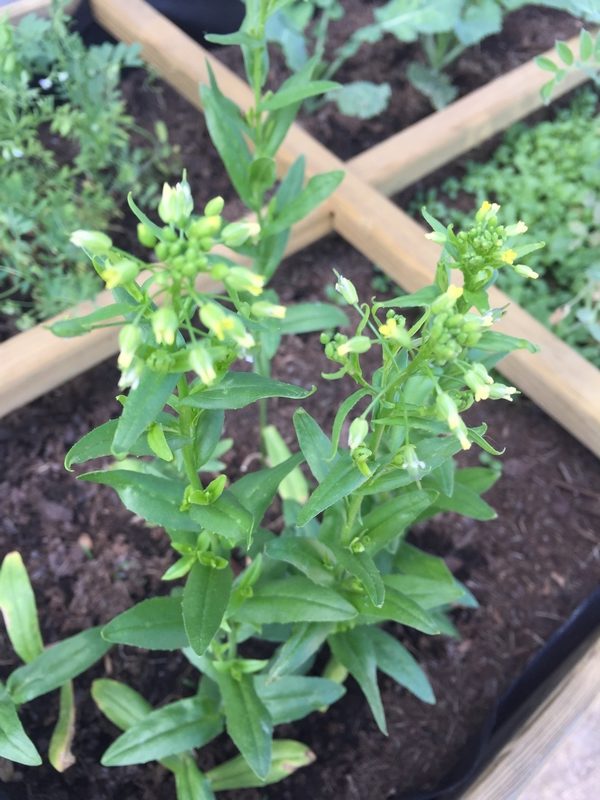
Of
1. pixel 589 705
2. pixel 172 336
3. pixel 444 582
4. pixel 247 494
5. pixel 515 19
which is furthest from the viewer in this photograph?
pixel 515 19

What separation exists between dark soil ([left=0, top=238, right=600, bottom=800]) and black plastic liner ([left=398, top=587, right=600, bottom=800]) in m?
0.04

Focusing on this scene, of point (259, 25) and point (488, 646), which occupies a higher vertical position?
point (259, 25)

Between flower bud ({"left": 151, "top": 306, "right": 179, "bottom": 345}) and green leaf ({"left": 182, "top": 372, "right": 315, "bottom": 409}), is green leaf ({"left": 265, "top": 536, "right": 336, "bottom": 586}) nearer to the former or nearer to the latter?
green leaf ({"left": 182, "top": 372, "right": 315, "bottom": 409})

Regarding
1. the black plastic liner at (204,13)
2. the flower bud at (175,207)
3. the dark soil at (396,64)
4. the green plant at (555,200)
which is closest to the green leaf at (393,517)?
the flower bud at (175,207)

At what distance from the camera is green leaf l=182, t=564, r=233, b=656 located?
2.55ft

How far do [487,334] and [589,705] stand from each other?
0.74 m

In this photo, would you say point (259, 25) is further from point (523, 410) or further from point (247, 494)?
point (523, 410)

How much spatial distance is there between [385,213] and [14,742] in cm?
119

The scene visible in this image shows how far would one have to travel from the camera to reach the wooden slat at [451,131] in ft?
5.47

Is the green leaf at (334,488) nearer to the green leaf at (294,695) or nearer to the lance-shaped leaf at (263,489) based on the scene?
the lance-shaped leaf at (263,489)

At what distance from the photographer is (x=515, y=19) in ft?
6.97

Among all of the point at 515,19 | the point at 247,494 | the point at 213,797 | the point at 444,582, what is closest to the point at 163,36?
the point at 515,19

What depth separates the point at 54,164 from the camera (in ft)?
4.86

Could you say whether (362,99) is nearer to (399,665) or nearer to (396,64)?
(396,64)
